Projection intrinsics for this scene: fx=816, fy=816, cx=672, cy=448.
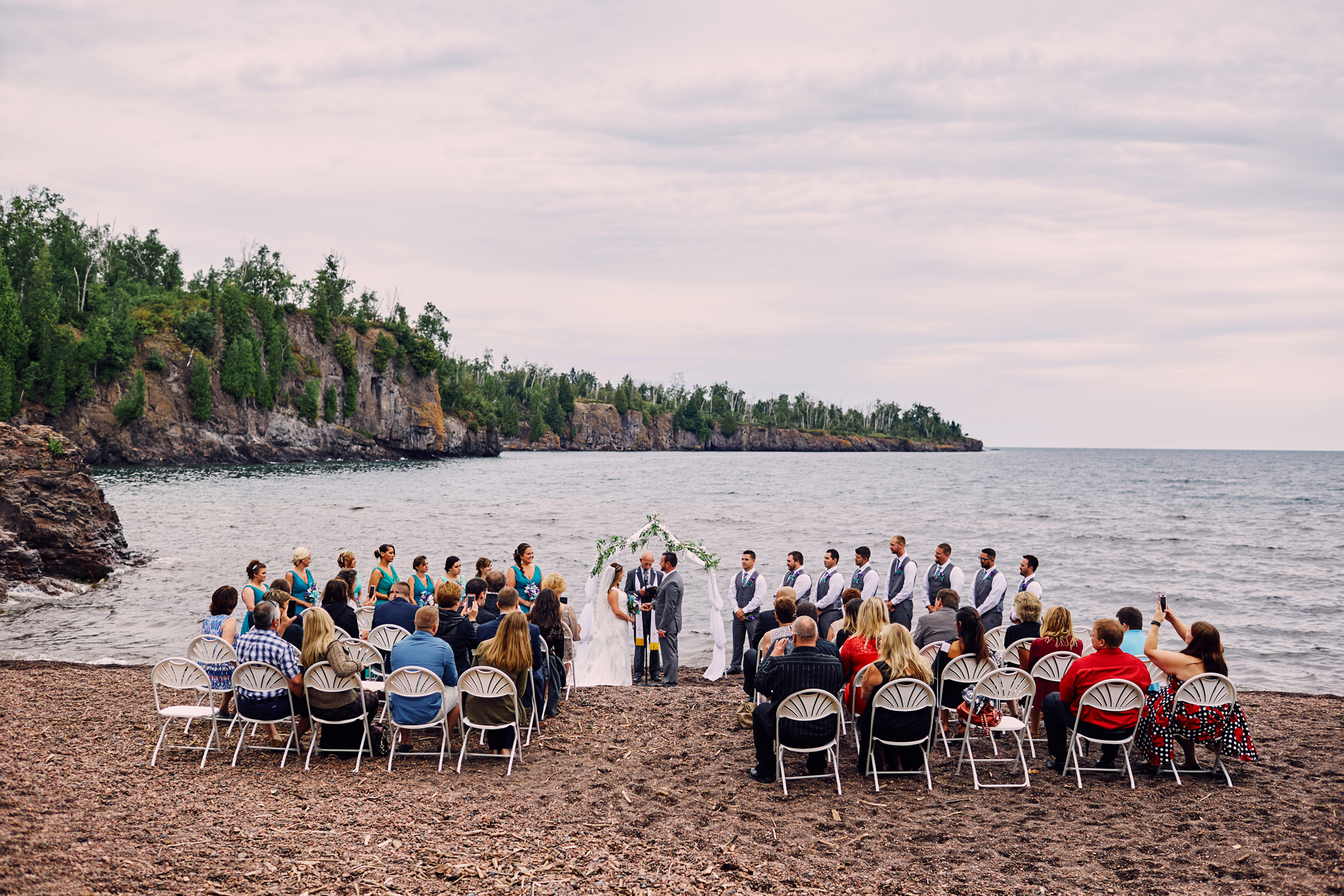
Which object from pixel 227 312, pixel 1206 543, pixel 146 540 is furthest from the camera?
pixel 227 312

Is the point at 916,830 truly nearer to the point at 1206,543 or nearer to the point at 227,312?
the point at 1206,543

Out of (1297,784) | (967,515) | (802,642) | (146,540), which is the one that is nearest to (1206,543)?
(967,515)

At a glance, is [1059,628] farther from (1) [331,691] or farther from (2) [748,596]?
(1) [331,691]

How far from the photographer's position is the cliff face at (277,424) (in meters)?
78.3

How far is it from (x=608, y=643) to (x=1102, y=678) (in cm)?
708

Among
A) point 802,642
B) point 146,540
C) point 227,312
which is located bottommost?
point 146,540

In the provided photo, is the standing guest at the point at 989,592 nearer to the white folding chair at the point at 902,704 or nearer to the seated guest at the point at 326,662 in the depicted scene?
the white folding chair at the point at 902,704

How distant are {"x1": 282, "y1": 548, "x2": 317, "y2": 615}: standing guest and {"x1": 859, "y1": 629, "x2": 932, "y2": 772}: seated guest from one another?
6856 mm

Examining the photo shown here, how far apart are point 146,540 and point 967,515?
4336 cm

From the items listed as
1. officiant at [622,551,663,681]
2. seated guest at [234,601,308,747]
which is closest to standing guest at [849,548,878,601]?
officiant at [622,551,663,681]

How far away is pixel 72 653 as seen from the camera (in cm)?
1433

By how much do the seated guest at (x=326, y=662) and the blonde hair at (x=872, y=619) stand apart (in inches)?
188

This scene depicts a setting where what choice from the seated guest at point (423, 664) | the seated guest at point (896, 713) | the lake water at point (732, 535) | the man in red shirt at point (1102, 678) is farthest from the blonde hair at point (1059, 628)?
the lake water at point (732, 535)

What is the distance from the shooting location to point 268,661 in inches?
306
